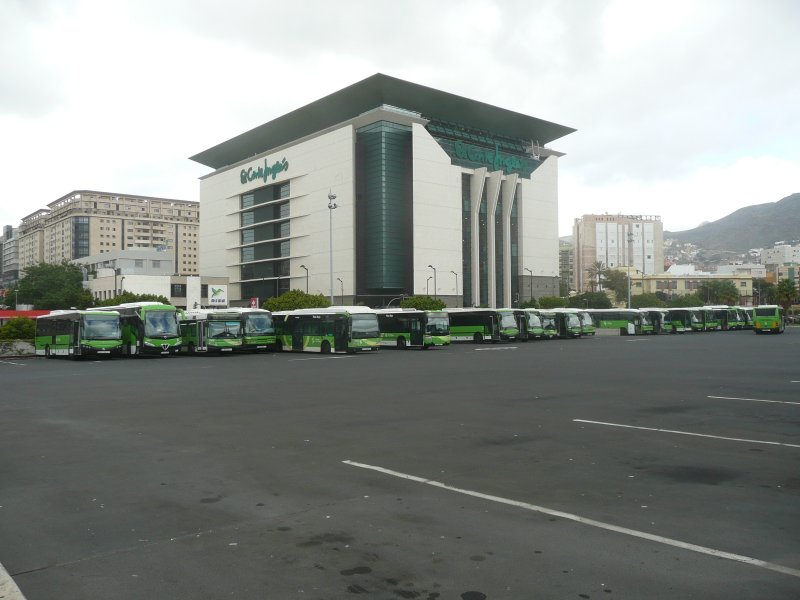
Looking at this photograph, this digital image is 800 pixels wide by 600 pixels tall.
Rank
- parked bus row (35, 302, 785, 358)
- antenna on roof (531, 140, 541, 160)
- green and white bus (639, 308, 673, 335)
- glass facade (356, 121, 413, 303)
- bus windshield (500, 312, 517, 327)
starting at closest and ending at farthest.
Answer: parked bus row (35, 302, 785, 358) < bus windshield (500, 312, 517, 327) < green and white bus (639, 308, 673, 335) < glass facade (356, 121, 413, 303) < antenna on roof (531, 140, 541, 160)

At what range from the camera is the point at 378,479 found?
7.77 m

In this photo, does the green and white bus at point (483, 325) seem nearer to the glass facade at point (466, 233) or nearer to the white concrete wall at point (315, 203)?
the white concrete wall at point (315, 203)

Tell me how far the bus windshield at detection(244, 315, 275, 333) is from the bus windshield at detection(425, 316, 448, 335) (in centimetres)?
1067

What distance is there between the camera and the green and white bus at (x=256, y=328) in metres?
40.6

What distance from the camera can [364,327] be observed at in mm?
39000

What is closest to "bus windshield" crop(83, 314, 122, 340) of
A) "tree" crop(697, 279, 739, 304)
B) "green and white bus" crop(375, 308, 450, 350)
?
"green and white bus" crop(375, 308, 450, 350)

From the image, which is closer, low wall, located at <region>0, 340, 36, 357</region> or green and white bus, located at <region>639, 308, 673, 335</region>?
low wall, located at <region>0, 340, 36, 357</region>

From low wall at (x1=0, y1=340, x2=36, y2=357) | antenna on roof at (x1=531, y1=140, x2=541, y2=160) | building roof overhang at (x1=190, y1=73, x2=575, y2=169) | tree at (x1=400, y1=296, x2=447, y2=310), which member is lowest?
low wall at (x1=0, y1=340, x2=36, y2=357)

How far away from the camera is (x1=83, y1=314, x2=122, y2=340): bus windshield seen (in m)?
36.2

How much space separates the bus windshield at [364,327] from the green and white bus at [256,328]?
6336 millimetres

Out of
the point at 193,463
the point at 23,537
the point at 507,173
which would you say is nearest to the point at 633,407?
the point at 193,463

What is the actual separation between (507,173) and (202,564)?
348 feet

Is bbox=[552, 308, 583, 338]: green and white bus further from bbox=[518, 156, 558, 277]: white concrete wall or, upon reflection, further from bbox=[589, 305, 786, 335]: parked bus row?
bbox=[518, 156, 558, 277]: white concrete wall

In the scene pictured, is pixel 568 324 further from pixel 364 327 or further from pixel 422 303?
pixel 364 327
